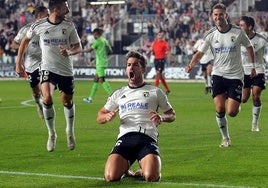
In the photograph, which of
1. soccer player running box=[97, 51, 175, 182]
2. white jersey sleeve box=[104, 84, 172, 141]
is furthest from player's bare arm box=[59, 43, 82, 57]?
white jersey sleeve box=[104, 84, 172, 141]

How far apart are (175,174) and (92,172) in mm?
1244

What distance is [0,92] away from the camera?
36.4 meters

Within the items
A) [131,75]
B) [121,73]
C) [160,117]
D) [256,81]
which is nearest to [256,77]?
[256,81]

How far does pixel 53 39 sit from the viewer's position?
1523 cm

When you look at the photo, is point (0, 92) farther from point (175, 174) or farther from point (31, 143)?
point (175, 174)

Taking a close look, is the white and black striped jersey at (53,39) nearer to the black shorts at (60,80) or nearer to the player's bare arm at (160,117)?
the black shorts at (60,80)

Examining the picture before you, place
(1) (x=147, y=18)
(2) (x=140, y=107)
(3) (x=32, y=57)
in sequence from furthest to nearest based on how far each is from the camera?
(1) (x=147, y=18), (3) (x=32, y=57), (2) (x=140, y=107)

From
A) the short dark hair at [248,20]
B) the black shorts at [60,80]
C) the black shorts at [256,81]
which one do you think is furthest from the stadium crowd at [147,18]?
the black shorts at [60,80]

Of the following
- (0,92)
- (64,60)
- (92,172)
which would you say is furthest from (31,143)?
(0,92)

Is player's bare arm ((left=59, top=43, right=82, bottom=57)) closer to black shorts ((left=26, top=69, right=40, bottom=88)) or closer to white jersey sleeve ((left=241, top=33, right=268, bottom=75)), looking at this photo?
black shorts ((left=26, top=69, right=40, bottom=88))

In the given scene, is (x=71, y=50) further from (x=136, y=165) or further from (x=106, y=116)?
(x=106, y=116)

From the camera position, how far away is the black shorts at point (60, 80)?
50.1 feet

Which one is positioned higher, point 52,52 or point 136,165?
point 52,52

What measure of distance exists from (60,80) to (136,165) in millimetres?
3059
